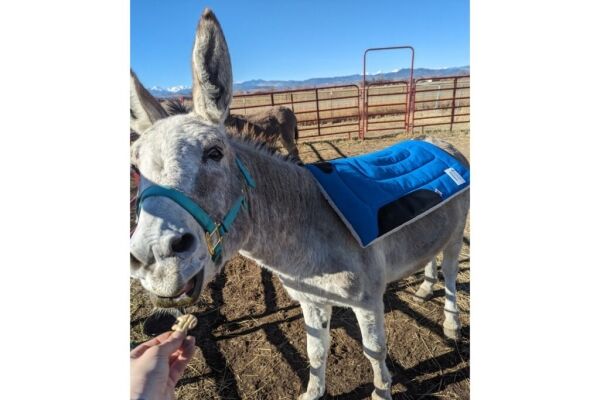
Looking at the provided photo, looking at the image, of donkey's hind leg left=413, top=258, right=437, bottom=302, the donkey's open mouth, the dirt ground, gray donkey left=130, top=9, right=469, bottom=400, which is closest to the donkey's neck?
gray donkey left=130, top=9, right=469, bottom=400

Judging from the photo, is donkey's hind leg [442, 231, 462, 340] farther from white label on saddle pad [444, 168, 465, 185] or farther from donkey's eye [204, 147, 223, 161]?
donkey's eye [204, 147, 223, 161]

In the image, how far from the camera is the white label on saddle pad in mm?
1997

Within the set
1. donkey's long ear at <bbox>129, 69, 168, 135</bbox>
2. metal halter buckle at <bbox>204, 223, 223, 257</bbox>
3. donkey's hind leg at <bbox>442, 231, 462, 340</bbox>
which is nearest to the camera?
metal halter buckle at <bbox>204, 223, 223, 257</bbox>

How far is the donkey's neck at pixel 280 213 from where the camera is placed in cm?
135

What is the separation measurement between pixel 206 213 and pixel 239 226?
0.76 ft

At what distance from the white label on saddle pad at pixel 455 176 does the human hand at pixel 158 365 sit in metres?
1.70

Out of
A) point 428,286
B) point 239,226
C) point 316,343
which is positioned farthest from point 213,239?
point 428,286

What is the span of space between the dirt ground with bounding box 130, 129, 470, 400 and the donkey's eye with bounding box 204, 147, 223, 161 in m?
1.80

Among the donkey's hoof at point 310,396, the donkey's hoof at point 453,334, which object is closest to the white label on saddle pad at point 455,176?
the donkey's hoof at point 453,334

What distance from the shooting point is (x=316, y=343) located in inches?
79.3

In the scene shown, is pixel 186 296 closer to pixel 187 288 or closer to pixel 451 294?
pixel 187 288

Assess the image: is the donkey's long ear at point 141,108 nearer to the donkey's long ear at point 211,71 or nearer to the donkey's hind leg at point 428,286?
the donkey's long ear at point 211,71
